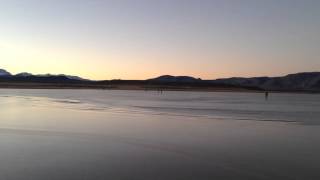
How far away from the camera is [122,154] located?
11656mm

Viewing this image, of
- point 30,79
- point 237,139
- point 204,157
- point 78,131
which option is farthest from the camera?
point 30,79

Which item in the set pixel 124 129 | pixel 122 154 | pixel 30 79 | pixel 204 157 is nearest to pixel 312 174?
pixel 204 157

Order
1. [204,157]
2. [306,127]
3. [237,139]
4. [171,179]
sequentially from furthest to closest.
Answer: [306,127]
[237,139]
[204,157]
[171,179]

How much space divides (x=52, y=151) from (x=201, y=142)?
15.3 feet

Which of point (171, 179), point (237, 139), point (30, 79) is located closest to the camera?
point (171, 179)

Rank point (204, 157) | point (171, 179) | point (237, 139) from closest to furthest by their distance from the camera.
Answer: point (171, 179) → point (204, 157) → point (237, 139)

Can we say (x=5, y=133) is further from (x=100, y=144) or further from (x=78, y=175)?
(x=78, y=175)

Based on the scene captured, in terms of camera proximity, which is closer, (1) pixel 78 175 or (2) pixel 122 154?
(1) pixel 78 175

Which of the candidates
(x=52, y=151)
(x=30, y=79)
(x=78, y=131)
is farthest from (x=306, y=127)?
(x=30, y=79)

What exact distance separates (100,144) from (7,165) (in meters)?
3.78

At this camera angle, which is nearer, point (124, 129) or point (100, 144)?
point (100, 144)

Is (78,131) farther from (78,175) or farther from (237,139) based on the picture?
(78,175)

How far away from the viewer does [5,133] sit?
15469mm

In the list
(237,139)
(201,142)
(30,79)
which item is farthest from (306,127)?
(30,79)
